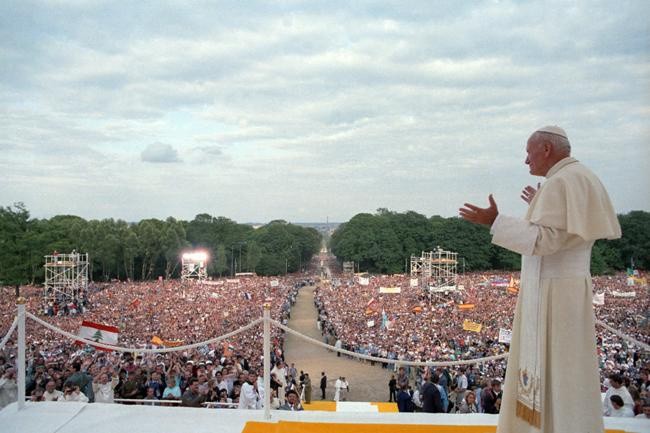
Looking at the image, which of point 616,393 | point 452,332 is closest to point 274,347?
point 452,332

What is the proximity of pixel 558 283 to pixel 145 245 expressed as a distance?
144ft

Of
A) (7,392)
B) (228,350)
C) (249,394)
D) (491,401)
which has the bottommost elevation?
(228,350)

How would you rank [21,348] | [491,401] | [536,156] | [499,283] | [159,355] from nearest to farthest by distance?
[536,156] → [21,348] → [491,401] → [159,355] → [499,283]

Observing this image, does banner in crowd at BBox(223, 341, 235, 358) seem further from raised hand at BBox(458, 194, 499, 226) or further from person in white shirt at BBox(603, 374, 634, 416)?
raised hand at BBox(458, 194, 499, 226)

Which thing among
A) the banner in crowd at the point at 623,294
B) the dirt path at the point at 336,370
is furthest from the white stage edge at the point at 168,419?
the banner in crowd at the point at 623,294

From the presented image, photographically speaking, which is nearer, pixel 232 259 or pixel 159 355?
pixel 159 355

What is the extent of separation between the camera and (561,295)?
7.34 ft

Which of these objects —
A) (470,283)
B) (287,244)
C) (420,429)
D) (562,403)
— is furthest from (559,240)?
(287,244)

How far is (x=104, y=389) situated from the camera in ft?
16.8

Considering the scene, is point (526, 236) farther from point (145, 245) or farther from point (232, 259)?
point (232, 259)

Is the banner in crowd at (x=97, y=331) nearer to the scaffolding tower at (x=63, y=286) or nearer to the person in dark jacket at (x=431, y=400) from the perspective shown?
the person in dark jacket at (x=431, y=400)

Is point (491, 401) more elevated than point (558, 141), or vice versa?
point (558, 141)

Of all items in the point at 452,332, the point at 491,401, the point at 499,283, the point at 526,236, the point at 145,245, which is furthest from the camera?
the point at 145,245

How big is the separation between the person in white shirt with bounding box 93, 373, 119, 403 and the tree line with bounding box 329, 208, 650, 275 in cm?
4741
